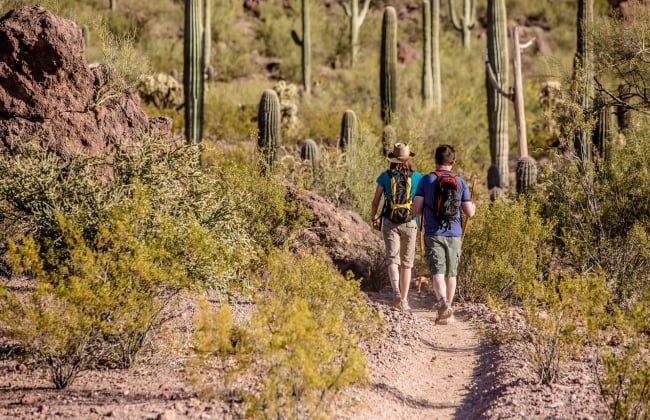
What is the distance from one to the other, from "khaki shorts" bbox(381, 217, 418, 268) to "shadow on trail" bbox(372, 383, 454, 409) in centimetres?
261

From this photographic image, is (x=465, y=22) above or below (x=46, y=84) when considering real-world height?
above

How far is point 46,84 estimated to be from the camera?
321 inches

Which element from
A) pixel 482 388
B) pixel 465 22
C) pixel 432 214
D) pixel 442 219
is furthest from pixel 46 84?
pixel 465 22

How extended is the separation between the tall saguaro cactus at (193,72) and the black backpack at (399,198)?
8.06m

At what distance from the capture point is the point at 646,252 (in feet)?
27.3

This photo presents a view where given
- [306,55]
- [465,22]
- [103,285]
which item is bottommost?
[103,285]

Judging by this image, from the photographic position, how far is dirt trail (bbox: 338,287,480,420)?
577cm

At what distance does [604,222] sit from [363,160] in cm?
519

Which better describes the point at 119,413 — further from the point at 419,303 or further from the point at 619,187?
the point at 619,187

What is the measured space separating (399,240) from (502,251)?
1.68 m

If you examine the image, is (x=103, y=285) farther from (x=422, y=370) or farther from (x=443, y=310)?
(x=443, y=310)

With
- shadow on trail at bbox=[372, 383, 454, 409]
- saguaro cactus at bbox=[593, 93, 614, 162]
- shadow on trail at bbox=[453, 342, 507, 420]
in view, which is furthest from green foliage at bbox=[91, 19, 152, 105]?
saguaro cactus at bbox=[593, 93, 614, 162]

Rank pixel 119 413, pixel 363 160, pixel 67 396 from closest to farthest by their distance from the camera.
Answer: pixel 119 413 < pixel 67 396 < pixel 363 160

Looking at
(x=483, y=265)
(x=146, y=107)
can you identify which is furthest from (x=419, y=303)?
(x=146, y=107)
